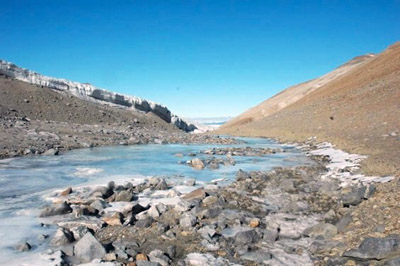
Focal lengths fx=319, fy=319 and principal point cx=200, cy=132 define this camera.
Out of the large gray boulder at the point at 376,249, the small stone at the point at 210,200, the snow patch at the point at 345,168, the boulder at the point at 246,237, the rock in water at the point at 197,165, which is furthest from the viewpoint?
the rock in water at the point at 197,165

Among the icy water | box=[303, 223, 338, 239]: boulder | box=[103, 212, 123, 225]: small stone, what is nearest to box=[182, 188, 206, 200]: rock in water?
box=[103, 212, 123, 225]: small stone

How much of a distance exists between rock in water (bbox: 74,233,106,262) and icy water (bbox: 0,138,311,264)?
0.70 meters

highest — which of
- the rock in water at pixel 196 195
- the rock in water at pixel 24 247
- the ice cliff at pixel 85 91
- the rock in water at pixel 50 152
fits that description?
the ice cliff at pixel 85 91

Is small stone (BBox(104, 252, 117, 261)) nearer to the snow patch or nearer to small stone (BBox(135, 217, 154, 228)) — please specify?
small stone (BBox(135, 217, 154, 228))

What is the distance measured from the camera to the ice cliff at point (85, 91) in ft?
136

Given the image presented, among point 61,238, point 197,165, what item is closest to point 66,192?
point 61,238

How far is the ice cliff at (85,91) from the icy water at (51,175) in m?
30.8

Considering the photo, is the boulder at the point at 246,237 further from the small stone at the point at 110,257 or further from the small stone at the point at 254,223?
the small stone at the point at 110,257

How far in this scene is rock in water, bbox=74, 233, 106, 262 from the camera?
16.1 feet

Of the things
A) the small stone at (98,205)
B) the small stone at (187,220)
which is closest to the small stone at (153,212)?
the small stone at (187,220)

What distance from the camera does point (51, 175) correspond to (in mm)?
11375

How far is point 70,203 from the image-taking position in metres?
7.61

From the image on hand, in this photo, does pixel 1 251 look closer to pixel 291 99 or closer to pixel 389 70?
pixel 389 70

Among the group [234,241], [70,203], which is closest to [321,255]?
[234,241]
